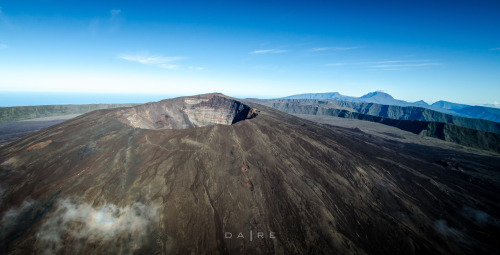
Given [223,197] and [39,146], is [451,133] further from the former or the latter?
[39,146]

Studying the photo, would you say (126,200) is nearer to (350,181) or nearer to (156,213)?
(156,213)

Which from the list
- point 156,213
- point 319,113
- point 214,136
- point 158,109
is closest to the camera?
point 156,213

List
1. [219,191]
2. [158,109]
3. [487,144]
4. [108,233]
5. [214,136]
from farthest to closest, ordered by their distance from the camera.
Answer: [487,144], [158,109], [214,136], [219,191], [108,233]

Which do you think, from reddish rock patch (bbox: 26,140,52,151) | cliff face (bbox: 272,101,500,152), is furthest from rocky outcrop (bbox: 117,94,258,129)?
cliff face (bbox: 272,101,500,152)

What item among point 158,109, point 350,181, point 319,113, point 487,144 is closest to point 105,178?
point 158,109

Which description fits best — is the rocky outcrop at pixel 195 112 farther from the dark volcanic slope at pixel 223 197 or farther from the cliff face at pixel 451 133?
the cliff face at pixel 451 133

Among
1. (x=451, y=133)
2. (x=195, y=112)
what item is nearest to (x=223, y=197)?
(x=195, y=112)

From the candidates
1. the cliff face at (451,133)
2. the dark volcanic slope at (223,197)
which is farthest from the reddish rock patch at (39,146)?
the cliff face at (451,133)

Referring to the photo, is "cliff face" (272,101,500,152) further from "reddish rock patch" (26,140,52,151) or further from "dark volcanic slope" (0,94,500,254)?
"reddish rock patch" (26,140,52,151)
